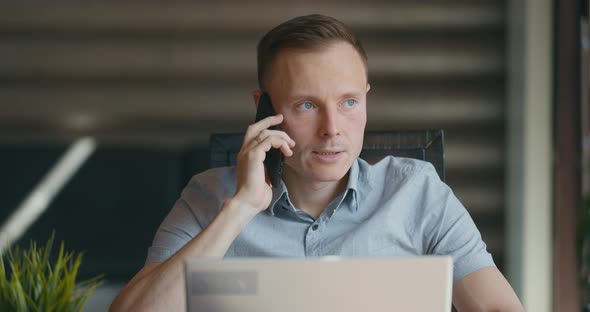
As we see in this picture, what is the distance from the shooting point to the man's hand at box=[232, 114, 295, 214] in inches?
65.6

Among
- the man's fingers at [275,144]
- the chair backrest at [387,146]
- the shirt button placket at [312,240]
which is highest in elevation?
the man's fingers at [275,144]

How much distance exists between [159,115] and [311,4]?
0.81 m

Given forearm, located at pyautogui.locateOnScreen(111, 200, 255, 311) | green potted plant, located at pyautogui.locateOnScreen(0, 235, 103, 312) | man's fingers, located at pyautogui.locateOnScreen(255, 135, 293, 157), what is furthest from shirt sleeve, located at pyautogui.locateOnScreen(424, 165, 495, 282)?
green potted plant, located at pyautogui.locateOnScreen(0, 235, 103, 312)

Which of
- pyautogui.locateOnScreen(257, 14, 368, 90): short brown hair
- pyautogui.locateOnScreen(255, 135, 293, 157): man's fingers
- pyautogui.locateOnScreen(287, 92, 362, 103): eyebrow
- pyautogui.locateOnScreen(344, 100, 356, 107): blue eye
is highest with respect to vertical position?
pyautogui.locateOnScreen(257, 14, 368, 90): short brown hair

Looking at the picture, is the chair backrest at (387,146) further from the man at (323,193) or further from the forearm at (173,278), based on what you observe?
the forearm at (173,278)

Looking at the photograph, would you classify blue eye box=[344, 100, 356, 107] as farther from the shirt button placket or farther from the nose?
the shirt button placket

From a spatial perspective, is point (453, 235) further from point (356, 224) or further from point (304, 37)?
point (304, 37)

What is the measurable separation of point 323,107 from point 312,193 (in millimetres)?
228

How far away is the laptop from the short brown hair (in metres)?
0.79

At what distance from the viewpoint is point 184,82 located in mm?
3336

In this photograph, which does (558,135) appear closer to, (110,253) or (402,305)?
(110,253)

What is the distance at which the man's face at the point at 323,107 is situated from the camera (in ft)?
5.59

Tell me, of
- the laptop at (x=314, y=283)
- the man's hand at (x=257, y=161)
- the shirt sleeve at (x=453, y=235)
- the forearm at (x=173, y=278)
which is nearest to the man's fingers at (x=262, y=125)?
the man's hand at (x=257, y=161)

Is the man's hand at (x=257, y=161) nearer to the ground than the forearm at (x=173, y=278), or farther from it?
farther from it
